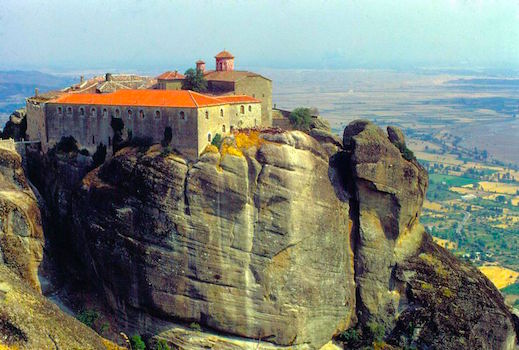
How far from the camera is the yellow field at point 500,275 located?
77600 millimetres

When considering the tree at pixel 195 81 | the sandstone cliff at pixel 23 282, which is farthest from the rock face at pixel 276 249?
the tree at pixel 195 81

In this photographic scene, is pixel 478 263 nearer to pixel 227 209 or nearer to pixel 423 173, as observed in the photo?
pixel 423 173

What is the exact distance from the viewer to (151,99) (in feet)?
148

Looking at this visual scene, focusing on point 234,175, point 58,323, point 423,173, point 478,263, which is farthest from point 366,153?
point 478,263

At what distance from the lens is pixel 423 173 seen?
159 feet

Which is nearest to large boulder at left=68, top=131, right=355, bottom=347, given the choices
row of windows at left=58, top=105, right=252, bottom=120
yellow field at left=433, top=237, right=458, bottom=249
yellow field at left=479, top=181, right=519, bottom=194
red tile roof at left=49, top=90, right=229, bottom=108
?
row of windows at left=58, top=105, right=252, bottom=120

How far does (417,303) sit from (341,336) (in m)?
5.74

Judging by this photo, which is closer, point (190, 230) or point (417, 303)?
point (190, 230)

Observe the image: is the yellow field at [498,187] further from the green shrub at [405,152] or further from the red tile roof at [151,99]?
the red tile roof at [151,99]

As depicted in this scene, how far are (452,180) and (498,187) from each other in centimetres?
919

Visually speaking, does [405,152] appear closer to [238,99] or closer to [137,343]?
[238,99]

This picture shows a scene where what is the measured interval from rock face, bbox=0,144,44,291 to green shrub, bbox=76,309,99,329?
3.65 m

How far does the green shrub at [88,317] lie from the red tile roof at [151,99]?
562 inches

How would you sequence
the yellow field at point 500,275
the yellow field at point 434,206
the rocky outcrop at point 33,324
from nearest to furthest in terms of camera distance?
Result: 1. the rocky outcrop at point 33,324
2. the yellow field at point 500,275
3. the yellow field at point 434,206
